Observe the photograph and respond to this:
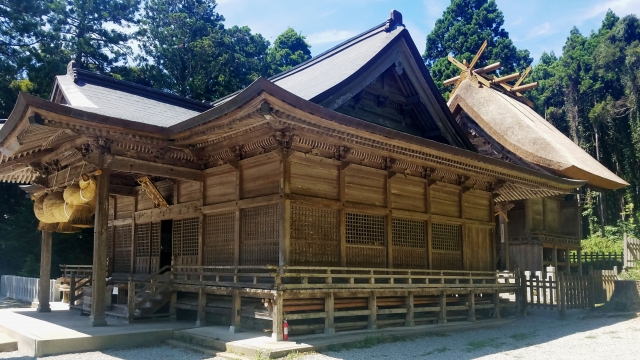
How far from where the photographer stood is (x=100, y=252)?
9789 millimetres

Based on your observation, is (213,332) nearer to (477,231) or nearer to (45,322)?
(45,322)

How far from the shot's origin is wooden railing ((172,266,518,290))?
9258 millimetres

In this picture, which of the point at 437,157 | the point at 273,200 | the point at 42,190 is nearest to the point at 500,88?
the point at 437,157

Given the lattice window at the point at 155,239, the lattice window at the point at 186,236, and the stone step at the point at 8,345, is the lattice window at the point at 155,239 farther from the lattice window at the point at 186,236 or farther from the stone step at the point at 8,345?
the stone step at the point at 8,345

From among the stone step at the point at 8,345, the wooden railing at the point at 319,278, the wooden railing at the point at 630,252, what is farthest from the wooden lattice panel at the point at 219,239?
the wooden railing at the point at 630,252

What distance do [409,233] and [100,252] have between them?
22.6ft

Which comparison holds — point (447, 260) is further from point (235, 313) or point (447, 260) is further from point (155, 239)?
point (155, 239)

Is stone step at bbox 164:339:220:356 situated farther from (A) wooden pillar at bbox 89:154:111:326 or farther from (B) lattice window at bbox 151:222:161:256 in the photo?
(B) lattice window at bbox 151:222:161:256

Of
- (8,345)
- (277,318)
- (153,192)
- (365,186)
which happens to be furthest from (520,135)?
(8,345)

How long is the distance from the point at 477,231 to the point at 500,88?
549 inches

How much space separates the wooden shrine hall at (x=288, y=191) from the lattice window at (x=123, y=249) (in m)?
0.07

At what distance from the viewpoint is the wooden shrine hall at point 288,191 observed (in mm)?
9453

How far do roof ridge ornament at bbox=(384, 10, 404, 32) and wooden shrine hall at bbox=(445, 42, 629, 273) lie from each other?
7800mm

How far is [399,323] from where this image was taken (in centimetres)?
1145
